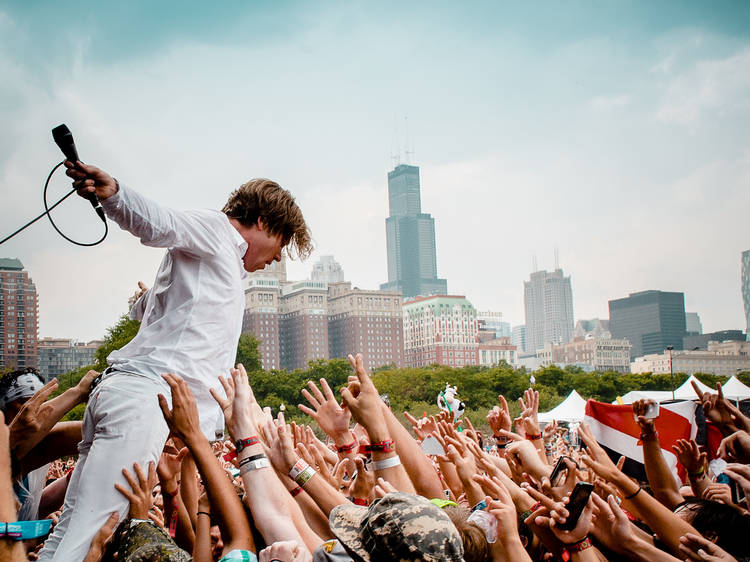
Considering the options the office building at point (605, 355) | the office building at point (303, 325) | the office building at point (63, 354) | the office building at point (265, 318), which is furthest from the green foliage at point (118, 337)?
the office building at point (605, 355)

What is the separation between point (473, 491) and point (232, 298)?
5.09 ft

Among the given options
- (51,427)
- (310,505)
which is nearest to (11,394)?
(51,427)

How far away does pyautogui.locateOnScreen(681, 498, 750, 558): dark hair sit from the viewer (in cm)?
336

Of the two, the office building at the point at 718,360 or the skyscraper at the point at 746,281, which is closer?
the office building at the point at 718,360

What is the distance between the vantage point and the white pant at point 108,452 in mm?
3029

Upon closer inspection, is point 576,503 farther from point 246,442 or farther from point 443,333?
point 443,333

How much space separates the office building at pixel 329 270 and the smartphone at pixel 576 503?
178267mm

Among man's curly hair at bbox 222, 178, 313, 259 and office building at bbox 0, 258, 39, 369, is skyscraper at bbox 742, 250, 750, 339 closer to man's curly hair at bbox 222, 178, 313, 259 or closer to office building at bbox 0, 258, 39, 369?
office building at bbox 0, 258, 39, 369

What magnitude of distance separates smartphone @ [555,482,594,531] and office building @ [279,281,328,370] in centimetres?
13129

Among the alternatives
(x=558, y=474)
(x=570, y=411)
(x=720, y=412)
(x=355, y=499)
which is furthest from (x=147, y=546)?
(x=570, y=411)

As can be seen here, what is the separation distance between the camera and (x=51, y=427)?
12.8 ft

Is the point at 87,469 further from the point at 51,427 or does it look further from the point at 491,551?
the point at 491,551

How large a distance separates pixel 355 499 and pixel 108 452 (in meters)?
1.35

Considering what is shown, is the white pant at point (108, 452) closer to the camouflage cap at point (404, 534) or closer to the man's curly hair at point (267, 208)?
the man's curly hair at point (267, 208)
